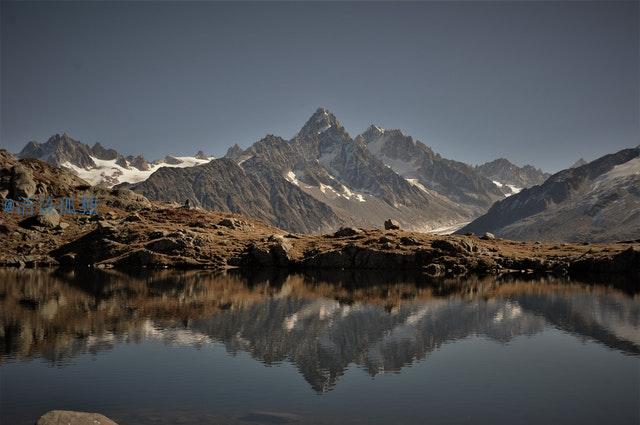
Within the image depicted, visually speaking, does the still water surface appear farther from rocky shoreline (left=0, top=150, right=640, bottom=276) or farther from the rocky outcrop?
rocky shoreline (left=0, top=150, right=640, bottom=276)

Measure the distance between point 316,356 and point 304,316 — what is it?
2201 cm

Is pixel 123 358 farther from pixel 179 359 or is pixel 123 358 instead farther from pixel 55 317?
pixel 55 317

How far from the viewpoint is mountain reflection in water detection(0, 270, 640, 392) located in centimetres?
5375

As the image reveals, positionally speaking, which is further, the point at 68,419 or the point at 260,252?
the point at 260,252

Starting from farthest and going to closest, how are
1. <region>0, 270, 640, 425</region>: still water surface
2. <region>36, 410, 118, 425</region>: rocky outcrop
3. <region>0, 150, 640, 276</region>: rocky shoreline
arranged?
1. <region>0, 150, 640, 276</region>: rocky shoreline
2. <region>0, 270, 640, 425</region>: still water surface
3. <region>36, 410, 118, 425</region>: rocky outcrop

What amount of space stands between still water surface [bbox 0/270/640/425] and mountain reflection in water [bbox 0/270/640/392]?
330 mm

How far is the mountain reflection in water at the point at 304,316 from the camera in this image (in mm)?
53750

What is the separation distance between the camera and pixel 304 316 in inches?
2918

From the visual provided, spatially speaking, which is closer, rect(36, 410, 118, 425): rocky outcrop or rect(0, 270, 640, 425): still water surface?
rect(36, 410, 118, 425): rocky outcrop

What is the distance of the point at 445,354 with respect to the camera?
53906 millimetres

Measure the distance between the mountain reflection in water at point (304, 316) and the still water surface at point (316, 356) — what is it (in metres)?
0.33

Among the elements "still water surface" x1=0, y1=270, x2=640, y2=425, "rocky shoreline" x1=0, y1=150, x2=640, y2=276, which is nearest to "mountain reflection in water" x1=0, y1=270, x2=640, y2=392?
"still water surface" x1=0, y1=270, x2=640, y2=425

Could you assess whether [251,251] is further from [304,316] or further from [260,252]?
[304,316]

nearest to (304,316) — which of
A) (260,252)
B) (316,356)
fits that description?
(316,356)
